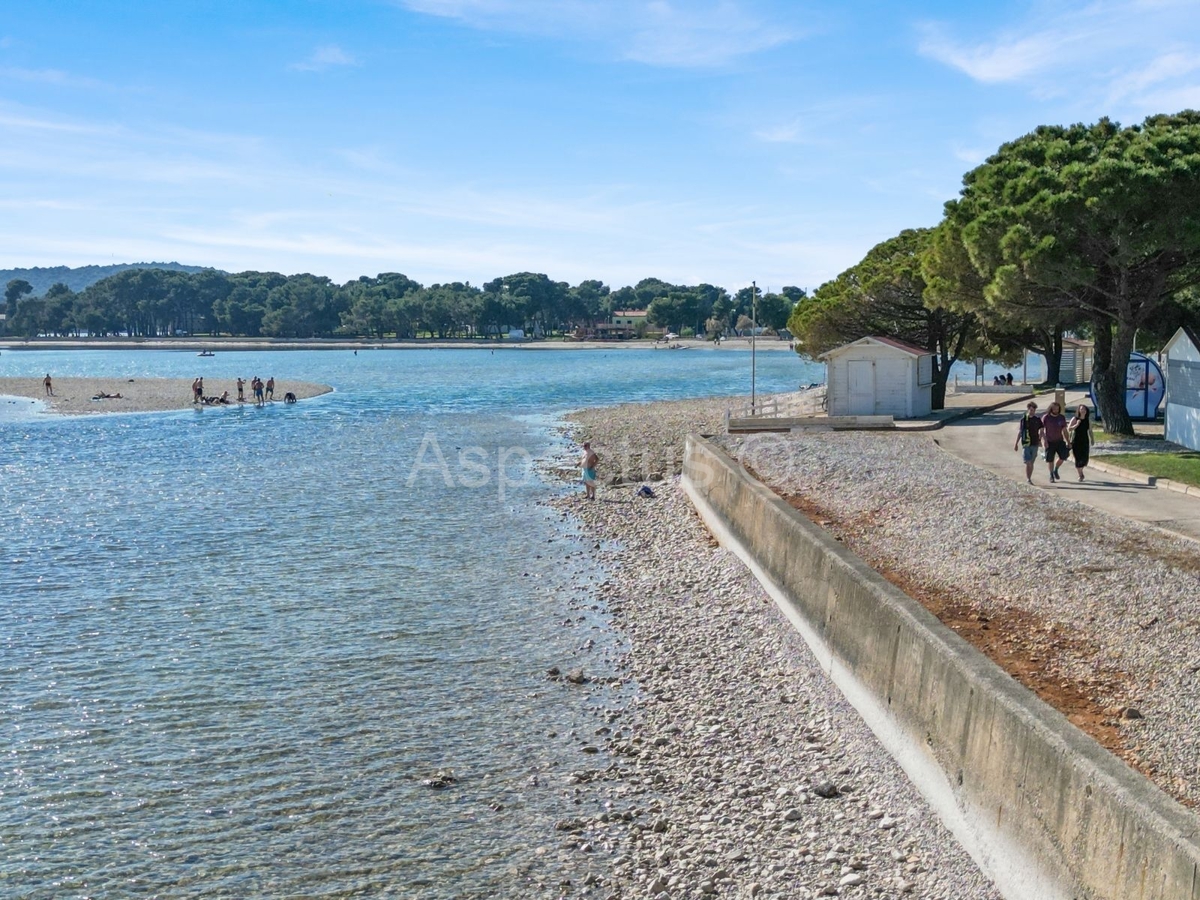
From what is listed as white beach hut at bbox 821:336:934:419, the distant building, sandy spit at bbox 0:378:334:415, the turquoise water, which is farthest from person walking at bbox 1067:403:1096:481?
sandy spit at bbox 0:378:334:415

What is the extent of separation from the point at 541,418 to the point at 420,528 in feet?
108

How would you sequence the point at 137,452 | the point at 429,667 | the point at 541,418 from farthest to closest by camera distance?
the point at 541,418
the point at 137,452
the point at 429,667

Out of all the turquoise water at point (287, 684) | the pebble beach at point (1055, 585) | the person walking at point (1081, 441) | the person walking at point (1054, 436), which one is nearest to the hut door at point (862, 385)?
the turquoise water at point (287, 684)

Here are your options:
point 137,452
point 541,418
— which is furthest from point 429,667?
point 541,418

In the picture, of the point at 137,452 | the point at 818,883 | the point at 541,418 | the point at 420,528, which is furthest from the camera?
the point at 541,418

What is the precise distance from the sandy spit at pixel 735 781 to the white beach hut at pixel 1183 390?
1369cm

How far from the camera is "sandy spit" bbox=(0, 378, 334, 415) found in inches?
2717

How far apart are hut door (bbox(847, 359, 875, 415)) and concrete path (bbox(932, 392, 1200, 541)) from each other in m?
3.51

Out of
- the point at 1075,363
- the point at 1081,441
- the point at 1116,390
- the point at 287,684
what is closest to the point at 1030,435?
the point at 1081,441

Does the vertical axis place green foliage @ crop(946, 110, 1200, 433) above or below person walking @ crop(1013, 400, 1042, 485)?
above

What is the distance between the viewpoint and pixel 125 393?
80.6 metres

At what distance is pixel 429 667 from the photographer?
15.5m

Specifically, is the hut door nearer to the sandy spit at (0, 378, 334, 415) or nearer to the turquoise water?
the turquoise water

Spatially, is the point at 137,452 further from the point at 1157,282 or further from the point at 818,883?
the point at 818,883
